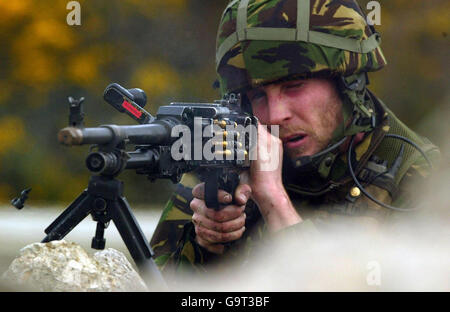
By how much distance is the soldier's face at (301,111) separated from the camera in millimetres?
4516

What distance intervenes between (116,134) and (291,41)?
1.75 meters

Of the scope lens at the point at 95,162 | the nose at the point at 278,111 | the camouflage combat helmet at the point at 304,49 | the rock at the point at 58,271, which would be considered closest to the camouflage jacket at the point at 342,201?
the camouflage combat helmet at the point at 304,49

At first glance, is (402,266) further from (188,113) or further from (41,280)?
(41,280)

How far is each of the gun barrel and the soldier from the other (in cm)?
100

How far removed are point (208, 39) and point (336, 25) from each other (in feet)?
10.9

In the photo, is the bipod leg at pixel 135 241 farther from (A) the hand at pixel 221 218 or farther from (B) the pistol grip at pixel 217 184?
(A) the hand at pixel 221 218

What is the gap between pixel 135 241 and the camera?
3334 millimetres

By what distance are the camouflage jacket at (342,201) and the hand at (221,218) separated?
204 millimetres

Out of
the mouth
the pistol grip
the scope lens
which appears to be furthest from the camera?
the mouth

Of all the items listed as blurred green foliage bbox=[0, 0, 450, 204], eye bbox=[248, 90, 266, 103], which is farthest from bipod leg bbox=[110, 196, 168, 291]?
blurred green foliage bbox=[0, 0, 450, 204]

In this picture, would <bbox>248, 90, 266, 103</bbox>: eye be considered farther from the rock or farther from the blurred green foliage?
the blurred green foliage

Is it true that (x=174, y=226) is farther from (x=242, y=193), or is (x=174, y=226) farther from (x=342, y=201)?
(x=342, y=201)

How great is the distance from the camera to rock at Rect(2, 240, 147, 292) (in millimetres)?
3422

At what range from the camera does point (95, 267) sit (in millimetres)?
3539
